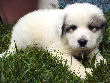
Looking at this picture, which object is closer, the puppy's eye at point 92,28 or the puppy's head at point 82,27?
the puppy's head at point 82,27

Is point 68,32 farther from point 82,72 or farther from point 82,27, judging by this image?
point 82,72

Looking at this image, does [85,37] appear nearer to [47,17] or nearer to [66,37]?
[66,37]

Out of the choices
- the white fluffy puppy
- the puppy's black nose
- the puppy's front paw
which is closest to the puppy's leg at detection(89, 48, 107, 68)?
the white fluffy puppy

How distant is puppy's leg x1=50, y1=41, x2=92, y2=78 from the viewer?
13.5 feet

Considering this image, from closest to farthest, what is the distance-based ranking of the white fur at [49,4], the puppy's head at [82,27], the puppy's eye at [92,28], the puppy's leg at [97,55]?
the puppy's head at [82,27]
the puppy's eye at [92,28]
the puppy's leg at [97,55]
the white fur at [49,4]

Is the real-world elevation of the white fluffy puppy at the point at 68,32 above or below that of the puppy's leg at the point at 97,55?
above

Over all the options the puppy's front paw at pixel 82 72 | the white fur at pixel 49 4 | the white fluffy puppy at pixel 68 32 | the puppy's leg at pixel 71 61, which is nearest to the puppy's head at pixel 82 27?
the white fluffy puppy at pixel 68 32

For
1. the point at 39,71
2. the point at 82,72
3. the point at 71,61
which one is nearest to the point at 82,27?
the point at 71,61

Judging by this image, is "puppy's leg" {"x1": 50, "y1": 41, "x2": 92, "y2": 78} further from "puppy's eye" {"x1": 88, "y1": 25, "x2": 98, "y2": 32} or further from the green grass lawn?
"puppy's eye" {"x1": 88, "y1": 25, "x2": 98, "y2": 32}

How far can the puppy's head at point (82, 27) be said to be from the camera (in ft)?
13.8

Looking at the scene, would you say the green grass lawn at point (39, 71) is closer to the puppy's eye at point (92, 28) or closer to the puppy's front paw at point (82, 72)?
the puppy's front paw at point (82, 72)

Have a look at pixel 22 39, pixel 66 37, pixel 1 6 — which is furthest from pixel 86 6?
pixel 1 6

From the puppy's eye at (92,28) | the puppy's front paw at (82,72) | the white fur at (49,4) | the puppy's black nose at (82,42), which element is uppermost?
the white fur at (49,4)

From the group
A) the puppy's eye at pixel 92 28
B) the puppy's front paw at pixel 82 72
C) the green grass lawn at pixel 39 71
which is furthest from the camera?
the puppy's eye at pixel 92 28
